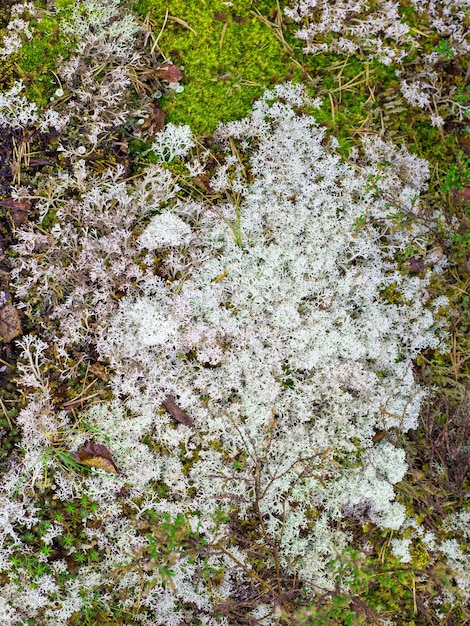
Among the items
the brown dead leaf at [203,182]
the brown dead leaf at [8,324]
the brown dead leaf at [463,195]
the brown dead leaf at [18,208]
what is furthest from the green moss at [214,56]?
the brown dead leaf at [8,324]

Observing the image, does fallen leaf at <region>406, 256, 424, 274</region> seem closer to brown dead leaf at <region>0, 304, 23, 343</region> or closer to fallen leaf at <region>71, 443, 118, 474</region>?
fallen leaf at <region>71, 443, 118, 474</region>

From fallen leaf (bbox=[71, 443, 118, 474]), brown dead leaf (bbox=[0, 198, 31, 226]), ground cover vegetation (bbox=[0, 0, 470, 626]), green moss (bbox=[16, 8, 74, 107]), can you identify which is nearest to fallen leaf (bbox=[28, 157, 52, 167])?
ground cover vegetation (bbox=[0, 0, 470, 626])

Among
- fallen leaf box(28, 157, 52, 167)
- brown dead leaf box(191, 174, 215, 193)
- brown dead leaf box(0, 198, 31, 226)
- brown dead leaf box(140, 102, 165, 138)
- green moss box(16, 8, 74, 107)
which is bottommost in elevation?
brown dead leaf box(0, 198, 31, 226)

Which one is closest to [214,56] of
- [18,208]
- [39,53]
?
[39,53]

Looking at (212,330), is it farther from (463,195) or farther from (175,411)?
(463,195)

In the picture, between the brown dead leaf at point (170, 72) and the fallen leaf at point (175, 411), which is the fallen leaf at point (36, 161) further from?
the fallen leaf at point (175, 411)

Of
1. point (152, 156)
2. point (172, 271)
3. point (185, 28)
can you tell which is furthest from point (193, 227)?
point (185, 28)
